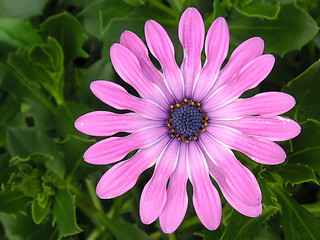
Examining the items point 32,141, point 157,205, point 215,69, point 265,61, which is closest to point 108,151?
point 157,205

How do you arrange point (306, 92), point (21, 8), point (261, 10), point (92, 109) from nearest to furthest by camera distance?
1. point (306, 92)
2. point (261, 10)
3. point (92, 109)
4. point (21, 8)

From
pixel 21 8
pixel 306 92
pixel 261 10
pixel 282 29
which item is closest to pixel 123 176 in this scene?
pixel 306 92

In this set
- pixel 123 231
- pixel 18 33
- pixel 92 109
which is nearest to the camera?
pixel 123 231

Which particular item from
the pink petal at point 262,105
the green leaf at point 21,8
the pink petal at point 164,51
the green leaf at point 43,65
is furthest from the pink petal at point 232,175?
the green leaf at point 21,8

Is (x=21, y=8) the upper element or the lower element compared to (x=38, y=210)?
upper

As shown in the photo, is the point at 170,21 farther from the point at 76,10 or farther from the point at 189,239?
the point at 189,239

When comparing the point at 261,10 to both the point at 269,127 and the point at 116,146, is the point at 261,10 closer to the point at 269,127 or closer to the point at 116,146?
the point at 269,127

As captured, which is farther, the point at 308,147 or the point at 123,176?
the point at 308,147
